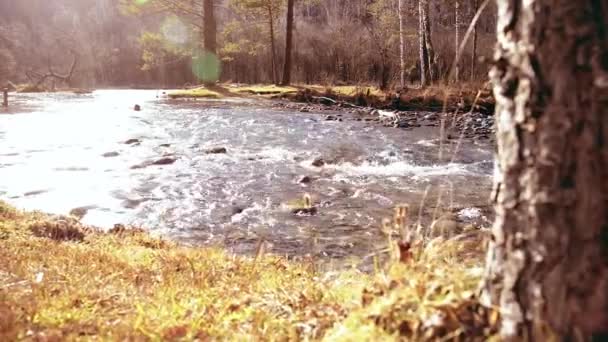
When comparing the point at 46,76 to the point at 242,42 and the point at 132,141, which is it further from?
the point at 132,141

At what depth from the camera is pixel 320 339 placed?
80.5 inches

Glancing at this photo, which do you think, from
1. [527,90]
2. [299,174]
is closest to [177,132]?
[299,174]

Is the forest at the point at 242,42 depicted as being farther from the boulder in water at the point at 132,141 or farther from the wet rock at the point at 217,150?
the boulder in water at the point at 132,141

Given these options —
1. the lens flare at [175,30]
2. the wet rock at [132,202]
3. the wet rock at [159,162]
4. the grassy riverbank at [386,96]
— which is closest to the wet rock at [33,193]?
the wet rock at [132,202]

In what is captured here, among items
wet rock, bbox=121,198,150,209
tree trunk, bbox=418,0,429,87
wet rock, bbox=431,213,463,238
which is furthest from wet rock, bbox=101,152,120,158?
tree trunk, bbox=418,0,429,87

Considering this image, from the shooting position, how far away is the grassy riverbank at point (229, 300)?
1.85 m

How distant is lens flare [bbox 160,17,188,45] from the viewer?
26913 millimetres

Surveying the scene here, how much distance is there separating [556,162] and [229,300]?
1.70m

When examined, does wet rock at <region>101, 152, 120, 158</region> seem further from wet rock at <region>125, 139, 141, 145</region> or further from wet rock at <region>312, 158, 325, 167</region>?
wet rock at <region>312, 158, 325, 167</region>

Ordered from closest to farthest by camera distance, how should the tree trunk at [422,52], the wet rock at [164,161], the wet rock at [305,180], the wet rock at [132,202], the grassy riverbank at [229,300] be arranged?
the grassy riverbank at [229,300], the wet rock at [132,202], the wet rock at [305,180], the wet rock at [164,161], the tree trunk at [422,52]

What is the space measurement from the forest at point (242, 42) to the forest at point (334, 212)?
4.26 m

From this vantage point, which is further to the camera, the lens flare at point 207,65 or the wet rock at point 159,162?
the lens flare at point 207,65

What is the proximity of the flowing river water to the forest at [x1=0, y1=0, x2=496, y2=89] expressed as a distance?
10.8 ft

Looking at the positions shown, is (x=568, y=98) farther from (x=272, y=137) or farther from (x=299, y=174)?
(x=272, y=137)
